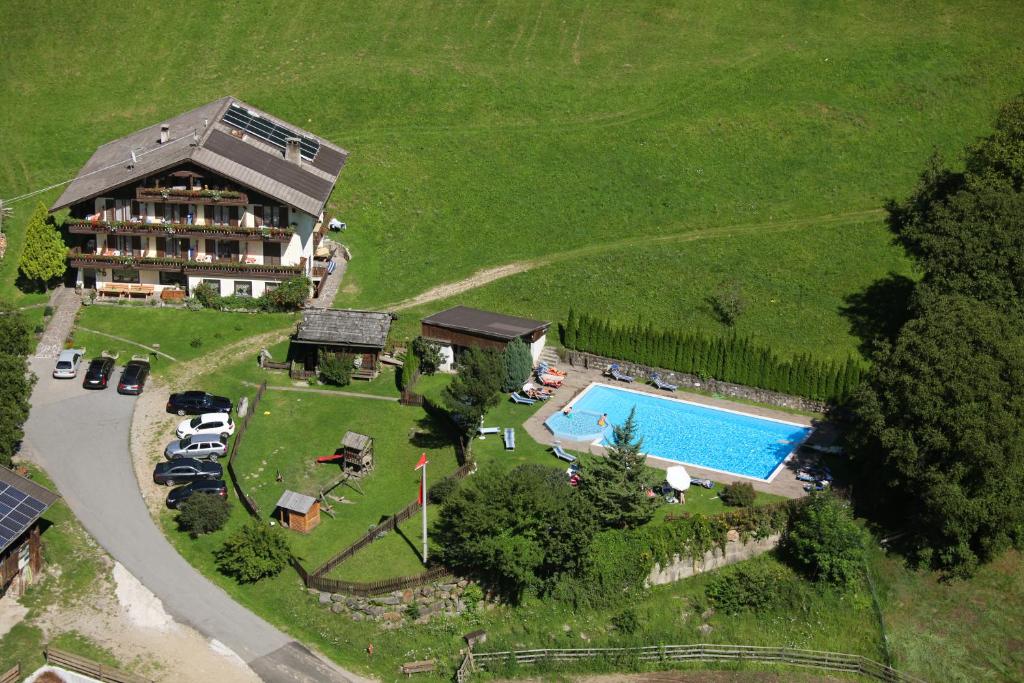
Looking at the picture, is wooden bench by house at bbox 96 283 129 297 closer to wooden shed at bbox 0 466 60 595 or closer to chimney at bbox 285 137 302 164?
chimney at bbox 285 137 302 164

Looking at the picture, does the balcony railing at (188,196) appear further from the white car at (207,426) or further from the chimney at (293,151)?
the white car at (207,426)

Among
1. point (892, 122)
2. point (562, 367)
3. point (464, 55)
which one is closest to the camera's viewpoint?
point (562, 367)

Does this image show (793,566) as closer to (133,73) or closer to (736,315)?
(736,315)

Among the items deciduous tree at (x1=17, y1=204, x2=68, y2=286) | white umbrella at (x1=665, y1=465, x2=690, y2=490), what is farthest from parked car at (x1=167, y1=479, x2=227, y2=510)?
deciduous tree at (x1=17, y1=204, x2=68, y2=286)

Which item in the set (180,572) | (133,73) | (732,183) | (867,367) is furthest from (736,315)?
(133,73)

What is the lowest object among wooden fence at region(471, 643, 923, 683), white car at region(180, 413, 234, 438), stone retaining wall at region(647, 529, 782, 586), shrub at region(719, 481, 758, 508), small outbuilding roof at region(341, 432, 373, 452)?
wooden fence at region(471, 643, 923, 683)
